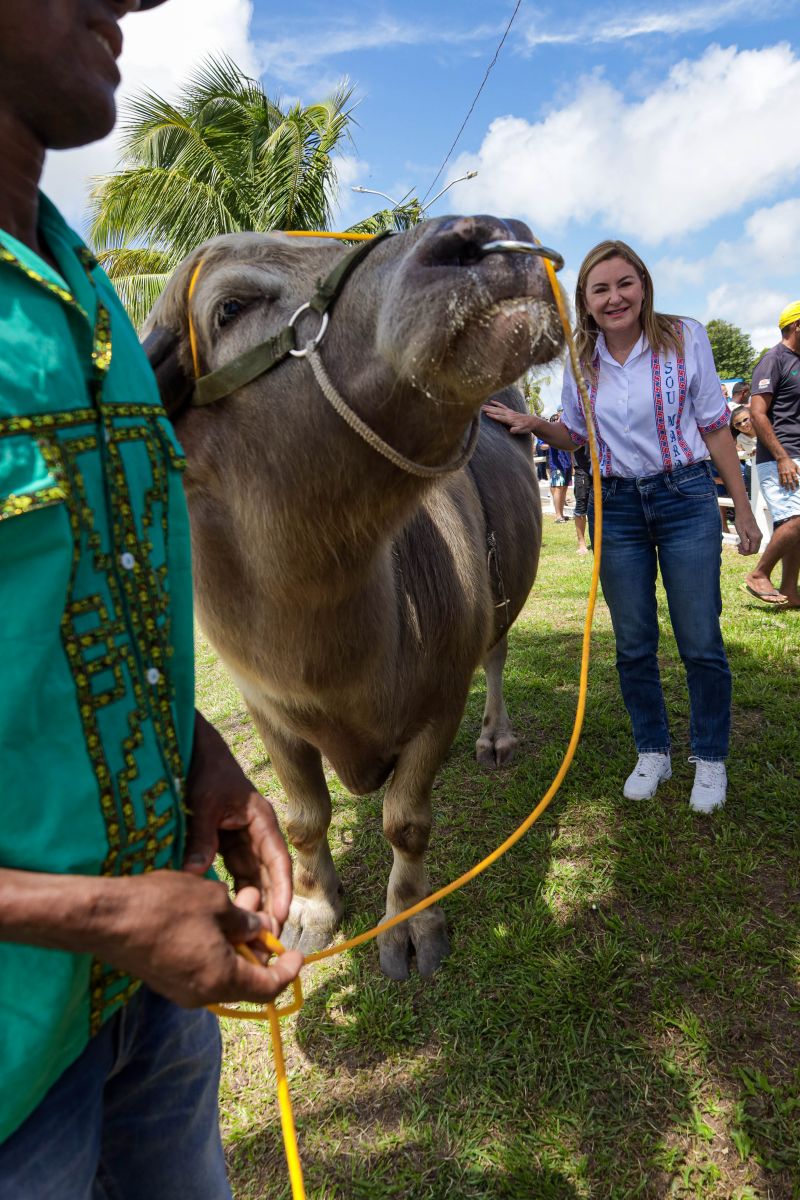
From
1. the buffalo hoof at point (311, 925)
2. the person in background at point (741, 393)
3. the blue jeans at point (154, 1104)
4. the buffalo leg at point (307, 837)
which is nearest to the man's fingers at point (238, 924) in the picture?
the blue jeans at point (154, 1104)

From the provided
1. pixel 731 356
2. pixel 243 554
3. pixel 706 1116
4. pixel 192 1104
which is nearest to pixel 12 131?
pixel 243 554

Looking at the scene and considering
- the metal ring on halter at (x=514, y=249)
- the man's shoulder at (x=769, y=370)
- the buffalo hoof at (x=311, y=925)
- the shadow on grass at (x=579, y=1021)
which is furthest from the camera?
the man's shoulder at (x=769, y=370)

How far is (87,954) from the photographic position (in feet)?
2.73

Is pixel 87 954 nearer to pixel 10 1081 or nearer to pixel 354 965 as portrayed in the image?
pixel 10 1081

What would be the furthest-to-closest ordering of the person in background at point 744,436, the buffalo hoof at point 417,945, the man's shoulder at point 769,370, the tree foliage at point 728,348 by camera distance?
the tree foliage at point 728,348
the person in background at point 744,436
the man's shoulder at point 769,370
the buffalo hoof at point 417,945

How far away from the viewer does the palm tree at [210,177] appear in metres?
12.9

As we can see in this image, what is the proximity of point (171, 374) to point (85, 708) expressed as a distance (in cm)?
118

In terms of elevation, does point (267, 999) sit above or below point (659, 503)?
below

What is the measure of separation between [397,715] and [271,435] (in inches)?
44.2

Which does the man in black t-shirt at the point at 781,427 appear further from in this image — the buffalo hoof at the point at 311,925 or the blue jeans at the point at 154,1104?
the blue jeans at the point at 154,1104

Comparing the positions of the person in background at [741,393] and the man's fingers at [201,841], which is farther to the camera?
the person in background at [741,393]

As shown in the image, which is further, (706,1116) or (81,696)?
(706,1116)

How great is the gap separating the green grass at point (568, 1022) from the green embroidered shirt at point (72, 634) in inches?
63.1

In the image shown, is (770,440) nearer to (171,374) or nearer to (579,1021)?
(579,1021)
